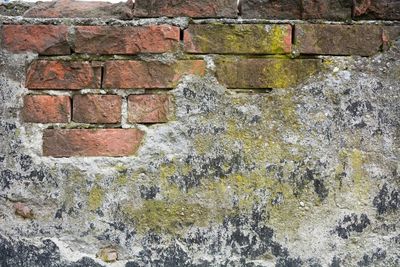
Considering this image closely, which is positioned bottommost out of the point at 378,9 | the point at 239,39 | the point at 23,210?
the point at 23,210

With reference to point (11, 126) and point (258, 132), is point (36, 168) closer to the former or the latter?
point (11, 126)

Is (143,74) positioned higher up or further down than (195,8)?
further down

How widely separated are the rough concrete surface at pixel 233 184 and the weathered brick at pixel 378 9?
0.11 metres

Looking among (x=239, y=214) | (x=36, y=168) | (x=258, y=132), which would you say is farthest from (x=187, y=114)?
(x=36, y=168)

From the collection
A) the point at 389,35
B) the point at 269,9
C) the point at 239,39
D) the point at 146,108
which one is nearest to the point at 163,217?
the point at 146,108

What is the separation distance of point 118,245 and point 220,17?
0.66 meters

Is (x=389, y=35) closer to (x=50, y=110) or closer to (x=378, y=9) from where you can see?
(x=378, y=9)

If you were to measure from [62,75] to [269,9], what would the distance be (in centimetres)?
58

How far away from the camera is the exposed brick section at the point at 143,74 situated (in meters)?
1.37

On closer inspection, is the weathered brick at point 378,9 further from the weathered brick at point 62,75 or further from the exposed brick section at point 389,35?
the weathered brick at point 62,75

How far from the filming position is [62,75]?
54.4 inches

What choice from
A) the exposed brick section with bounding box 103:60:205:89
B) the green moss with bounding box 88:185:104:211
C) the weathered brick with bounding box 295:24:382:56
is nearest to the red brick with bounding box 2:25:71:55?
the exposed brick section with bounding box 103:60:205:89

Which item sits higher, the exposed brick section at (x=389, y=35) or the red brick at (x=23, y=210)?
the exposed brick section at (x=389, y=35)

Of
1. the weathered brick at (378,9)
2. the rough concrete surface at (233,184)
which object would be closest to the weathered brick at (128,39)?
the rough concrete surface at (233,184)
